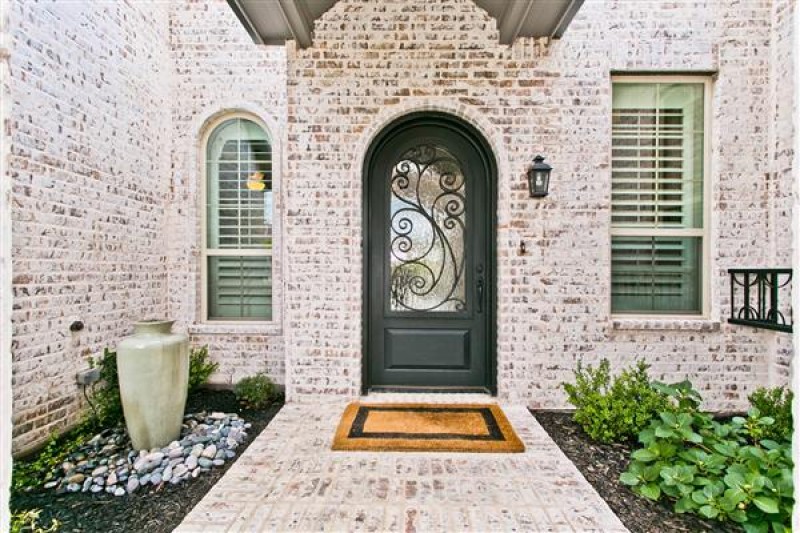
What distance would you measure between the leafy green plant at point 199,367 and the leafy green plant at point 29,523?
76.5 inches

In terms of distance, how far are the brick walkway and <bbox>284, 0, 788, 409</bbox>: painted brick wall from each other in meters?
1.02

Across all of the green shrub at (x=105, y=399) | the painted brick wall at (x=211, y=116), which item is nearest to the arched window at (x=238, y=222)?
the painted brick wall at (x=211, y=116)

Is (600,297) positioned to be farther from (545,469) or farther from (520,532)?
(520,532)

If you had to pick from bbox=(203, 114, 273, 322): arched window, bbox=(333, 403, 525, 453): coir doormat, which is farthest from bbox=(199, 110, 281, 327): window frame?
bbox=(333, 403, 525, 453): coir doormat

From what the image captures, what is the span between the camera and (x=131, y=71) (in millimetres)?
3756

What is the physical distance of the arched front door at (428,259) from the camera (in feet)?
12.5

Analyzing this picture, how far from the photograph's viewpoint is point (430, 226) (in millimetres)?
3811

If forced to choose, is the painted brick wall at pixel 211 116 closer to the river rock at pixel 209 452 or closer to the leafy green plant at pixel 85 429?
the leafy green plant at pixel 85 429

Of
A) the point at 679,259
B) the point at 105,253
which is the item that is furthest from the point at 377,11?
the point at 679,259

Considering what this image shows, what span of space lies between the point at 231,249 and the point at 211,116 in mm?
1428

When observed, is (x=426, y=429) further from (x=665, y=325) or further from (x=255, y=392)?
(x=665, y=325)

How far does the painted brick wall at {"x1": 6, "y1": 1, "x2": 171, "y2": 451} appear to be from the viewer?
9.09ft

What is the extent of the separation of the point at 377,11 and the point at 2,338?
367 centimetres

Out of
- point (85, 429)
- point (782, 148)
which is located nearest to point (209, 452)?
point (85, 429)
